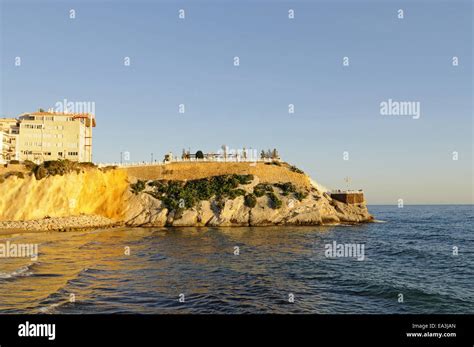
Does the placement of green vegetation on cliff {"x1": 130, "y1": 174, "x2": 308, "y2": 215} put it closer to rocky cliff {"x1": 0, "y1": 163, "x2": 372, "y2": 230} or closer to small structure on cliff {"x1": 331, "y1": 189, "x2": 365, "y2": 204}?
rocky cliff {"x1": 0, "y1": 163, "x2": 372, "y2": 230}

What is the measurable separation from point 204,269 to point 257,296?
9.33 metres

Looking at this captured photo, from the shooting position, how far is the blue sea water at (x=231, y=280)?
19641 millimetres

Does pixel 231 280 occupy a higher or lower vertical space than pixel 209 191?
lower

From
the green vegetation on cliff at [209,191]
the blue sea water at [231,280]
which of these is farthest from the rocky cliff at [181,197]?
the blue sea water at [231,280]

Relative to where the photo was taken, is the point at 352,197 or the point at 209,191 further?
the point at 352,197

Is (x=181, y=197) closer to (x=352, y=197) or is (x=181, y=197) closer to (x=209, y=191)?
(x=209, y=191)

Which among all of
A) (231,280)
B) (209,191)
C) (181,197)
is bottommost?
(231,280)

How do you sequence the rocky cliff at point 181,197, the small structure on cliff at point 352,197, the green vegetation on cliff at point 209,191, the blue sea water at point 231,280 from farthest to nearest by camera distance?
the small structure on cliff at point 352,197
the green vegetation on cliff at point 209,191
the rocky cliff at point 181,197
the blue sea water at point 231,280

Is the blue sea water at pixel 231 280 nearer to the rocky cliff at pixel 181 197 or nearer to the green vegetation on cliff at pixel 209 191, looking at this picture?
the rocky cliff at pixel 181 197

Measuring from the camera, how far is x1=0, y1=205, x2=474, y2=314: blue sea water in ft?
64.4

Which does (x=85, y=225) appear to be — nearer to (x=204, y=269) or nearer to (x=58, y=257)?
(x=58, y=257)

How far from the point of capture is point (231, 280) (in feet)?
85.0

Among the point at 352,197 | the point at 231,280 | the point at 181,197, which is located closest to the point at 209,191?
the point at 181,197
